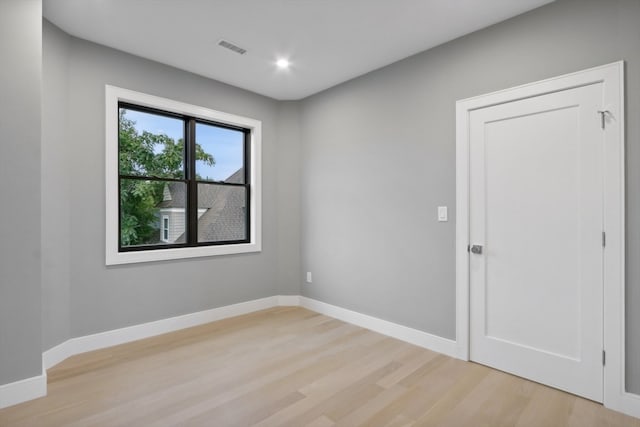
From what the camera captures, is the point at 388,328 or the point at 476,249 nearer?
the point at 476,249

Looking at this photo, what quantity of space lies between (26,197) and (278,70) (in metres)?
2.43

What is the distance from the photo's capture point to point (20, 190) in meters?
2.10

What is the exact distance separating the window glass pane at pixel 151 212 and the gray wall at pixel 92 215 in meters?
0.25

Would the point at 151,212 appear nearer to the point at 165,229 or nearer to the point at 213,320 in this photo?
the point at 165,229

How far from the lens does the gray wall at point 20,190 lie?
203cm

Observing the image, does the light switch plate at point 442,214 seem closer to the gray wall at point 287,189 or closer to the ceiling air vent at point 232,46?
→ the gray wall at point 287,189

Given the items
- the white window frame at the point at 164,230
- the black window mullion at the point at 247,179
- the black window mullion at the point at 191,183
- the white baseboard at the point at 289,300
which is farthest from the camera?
the white baseboard at the point at 289,300

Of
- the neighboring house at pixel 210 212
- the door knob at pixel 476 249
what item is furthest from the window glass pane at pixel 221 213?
the door knob at pixel 476 249

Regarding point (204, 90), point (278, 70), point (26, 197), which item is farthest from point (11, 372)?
point (278, 70)

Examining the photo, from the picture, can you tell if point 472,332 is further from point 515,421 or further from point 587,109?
point 587,109

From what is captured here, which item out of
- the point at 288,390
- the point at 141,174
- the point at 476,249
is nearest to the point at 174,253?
the point at 141,174

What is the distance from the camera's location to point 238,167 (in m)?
4.11

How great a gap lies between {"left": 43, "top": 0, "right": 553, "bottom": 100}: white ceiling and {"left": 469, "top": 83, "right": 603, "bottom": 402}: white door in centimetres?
83

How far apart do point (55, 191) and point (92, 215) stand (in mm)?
351
